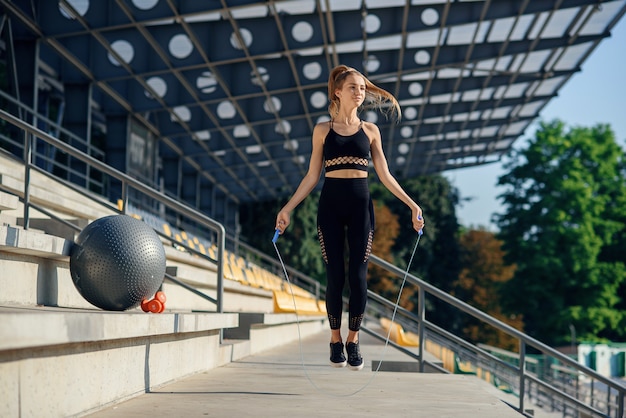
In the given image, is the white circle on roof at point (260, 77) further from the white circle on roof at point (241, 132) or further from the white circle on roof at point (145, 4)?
the white circle on roof at point (241, 132)

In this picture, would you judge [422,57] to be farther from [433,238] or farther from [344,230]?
[433,238]

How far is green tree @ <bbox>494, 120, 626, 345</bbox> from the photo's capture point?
50.4 meters

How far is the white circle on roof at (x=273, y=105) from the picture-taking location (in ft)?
103

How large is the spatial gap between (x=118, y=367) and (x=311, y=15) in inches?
743

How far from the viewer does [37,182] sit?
39.5ft

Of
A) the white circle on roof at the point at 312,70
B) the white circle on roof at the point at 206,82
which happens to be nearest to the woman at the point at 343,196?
the white circle on roof at the point at 206,82

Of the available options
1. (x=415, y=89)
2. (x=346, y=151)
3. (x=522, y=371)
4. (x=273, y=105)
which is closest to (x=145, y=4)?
(x=273, y=105)

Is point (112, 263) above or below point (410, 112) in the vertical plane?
below

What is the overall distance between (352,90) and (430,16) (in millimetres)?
19263

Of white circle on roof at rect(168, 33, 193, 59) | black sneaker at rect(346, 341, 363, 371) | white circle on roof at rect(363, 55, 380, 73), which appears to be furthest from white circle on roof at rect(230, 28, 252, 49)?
black sneaker at rect(346, 341, 363, 371)

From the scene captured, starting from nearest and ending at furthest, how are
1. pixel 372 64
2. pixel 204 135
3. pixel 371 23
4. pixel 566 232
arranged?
pixel 371 23, pixel 372 64, pixel 204 135, pixel 566 232

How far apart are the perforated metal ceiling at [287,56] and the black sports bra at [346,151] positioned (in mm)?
13955

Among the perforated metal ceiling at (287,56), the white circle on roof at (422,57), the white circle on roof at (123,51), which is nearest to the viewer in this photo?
the perforated metal ceiling at (287,56)

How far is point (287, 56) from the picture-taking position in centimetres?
2653
